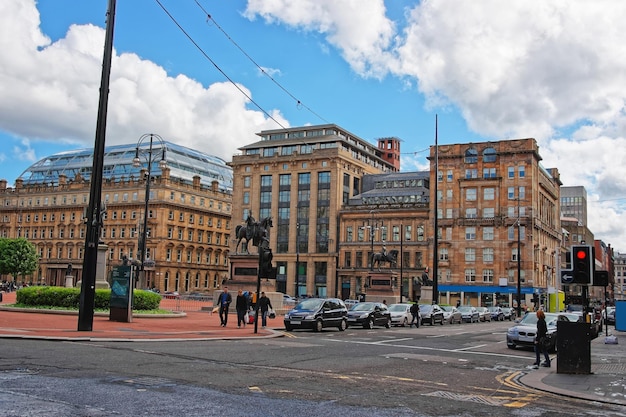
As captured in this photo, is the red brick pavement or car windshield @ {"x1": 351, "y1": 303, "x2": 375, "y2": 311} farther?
car windshield @ {"x1": 351, "y1": 303, "x2": 375, "y2": 311}

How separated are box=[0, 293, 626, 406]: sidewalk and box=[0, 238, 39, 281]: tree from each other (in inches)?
2774

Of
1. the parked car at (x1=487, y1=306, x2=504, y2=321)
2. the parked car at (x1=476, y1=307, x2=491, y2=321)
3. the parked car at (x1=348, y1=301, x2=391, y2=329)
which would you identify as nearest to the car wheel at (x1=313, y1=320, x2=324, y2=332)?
the parked car at (x1=348, y1=301, x2=391, y2=329)

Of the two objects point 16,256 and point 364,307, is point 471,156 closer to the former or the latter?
point 364,307

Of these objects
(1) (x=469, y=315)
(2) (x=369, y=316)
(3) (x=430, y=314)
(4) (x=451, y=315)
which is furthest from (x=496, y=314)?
(2) (x=369, y=316)

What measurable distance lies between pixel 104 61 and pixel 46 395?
52.1 ft

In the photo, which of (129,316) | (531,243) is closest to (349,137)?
(531,243)

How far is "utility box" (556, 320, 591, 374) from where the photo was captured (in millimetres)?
15477

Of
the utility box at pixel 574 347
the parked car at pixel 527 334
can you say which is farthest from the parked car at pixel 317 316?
the utility box at pixel 574 347

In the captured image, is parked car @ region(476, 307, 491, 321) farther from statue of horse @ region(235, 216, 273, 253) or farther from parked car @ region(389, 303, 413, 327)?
statue of horse @ region(235, 216, 273, 253)

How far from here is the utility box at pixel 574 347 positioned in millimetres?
15477

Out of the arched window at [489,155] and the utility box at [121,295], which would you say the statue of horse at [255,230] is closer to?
the utility box at [121,295]

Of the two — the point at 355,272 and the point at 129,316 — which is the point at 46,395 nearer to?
the point at 129,316

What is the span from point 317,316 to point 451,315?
20.3 metres

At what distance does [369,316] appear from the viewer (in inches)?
1341
